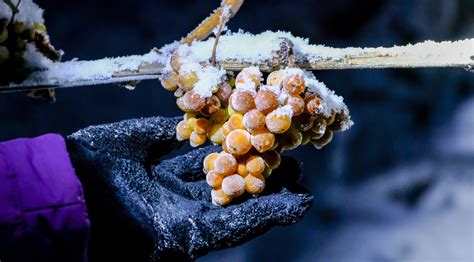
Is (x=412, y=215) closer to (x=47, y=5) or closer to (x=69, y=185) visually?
(x=47, y=5)

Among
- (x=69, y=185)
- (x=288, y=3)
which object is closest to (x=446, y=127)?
(x=288, y=3)

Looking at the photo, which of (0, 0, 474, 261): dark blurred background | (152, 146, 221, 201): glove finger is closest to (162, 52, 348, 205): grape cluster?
(152, 146, 221, 201): glove finger

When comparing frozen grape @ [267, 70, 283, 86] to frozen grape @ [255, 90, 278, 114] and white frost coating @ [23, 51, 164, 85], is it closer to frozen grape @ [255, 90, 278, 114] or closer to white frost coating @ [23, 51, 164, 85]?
frozen grape @ [255, 90, 278, 114]

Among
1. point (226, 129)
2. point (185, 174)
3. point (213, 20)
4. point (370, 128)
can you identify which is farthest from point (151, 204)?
point (370, 128)

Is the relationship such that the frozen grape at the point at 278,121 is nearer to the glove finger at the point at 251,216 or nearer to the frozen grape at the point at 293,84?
the frozen grape at the point at 293,84

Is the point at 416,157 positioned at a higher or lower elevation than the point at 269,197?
higher

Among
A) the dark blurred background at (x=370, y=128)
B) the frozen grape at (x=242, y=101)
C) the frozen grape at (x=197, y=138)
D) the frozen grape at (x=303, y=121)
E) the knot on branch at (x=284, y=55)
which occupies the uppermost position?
the dark blurred background at (x=370, y=128)

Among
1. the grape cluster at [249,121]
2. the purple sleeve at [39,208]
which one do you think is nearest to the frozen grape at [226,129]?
the grape cluster at [249,121]
